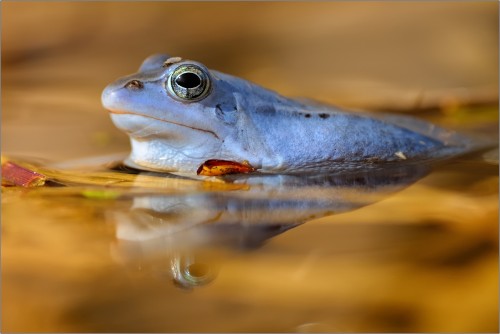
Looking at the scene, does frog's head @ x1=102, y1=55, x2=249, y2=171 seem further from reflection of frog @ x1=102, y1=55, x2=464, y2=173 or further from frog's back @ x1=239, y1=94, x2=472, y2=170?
frog's back @ x1=239, y1=94, x2=472, y2=170

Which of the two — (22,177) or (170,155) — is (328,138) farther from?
(22,177)

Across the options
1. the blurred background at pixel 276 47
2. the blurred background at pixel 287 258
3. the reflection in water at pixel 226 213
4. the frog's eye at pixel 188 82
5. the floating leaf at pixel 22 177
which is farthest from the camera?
the blurred background at pixel 276 47

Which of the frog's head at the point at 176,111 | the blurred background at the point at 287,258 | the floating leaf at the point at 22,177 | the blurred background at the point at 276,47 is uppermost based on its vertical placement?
the blurred background at the point at 276,47

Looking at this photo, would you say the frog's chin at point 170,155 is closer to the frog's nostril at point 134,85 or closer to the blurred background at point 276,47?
the frog's nostril at point 134,85

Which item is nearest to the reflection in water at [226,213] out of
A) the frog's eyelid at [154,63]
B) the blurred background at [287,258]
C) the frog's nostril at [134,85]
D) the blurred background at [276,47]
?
the blurred background at [287,258]

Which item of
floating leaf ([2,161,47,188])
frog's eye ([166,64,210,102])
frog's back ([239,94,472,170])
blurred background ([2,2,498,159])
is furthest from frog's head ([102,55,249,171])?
blurred background ([2,2,498,159])

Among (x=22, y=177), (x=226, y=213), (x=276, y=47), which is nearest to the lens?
(x=226, y=213)

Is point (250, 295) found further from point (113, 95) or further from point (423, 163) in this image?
point (423, 163)

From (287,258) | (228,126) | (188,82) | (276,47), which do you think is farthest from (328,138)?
(276,47)
